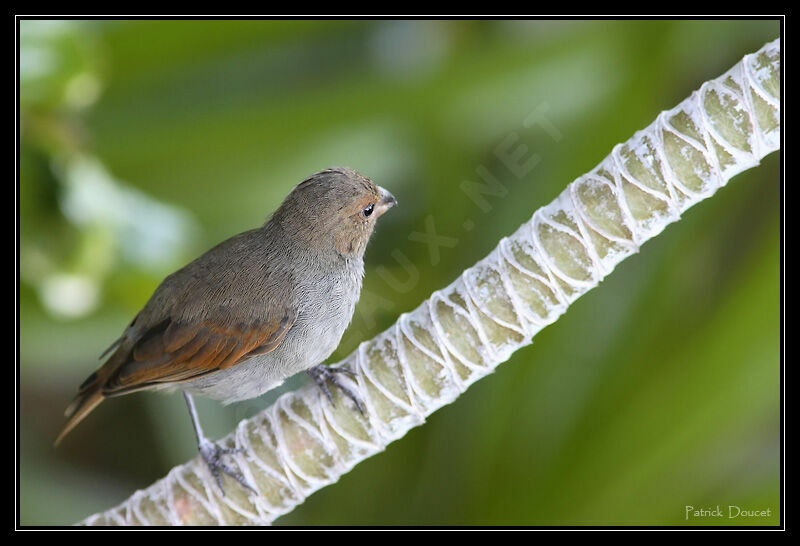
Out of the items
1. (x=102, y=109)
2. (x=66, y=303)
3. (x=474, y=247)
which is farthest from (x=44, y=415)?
(x=474, y=247)

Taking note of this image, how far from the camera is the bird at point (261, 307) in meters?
1.85

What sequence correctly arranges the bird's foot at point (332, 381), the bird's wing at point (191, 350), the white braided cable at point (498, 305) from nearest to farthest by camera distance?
1. the white braided cable at point (498, 305)
2. the bird's foot at point (332, 381)
3. the bird's wing at point (191, 350)

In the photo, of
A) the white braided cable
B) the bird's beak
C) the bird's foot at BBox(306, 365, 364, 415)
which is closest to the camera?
the white braided cable

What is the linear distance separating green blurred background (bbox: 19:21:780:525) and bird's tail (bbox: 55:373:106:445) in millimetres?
286

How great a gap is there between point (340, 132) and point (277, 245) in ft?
2.18

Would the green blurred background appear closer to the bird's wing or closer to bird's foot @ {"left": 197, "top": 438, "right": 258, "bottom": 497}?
the bird's wing

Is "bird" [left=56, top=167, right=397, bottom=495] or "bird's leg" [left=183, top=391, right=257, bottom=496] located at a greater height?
"bird" [left=56, top=167, right=397, bottom=495]

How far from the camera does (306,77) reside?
2.69 metres

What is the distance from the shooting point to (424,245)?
7.75 ft

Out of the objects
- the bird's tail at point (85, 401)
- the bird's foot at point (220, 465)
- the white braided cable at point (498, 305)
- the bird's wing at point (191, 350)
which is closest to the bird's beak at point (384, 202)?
the bird's wing at point (191, 350)

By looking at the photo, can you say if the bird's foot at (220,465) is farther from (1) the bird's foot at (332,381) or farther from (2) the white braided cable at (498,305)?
(1) the bird's foot at (332,381)

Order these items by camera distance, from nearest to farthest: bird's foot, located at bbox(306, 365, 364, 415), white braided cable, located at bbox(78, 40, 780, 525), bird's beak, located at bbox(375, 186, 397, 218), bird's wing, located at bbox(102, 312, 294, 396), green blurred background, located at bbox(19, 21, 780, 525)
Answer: white braided cable, located at bbox(78, 40, 780, 525), bird's foot, located at bbox(306, 365, 364, 415), bird's wing, located at bbox(102, 312, 294, 396), bird's beak, located at bbox(375, 186, 397, 218), green blurred background, located at bbox(19, 21, 780, 525)

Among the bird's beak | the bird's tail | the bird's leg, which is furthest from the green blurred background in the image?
the bird's leg

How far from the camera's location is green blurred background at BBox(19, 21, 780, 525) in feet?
6.99
